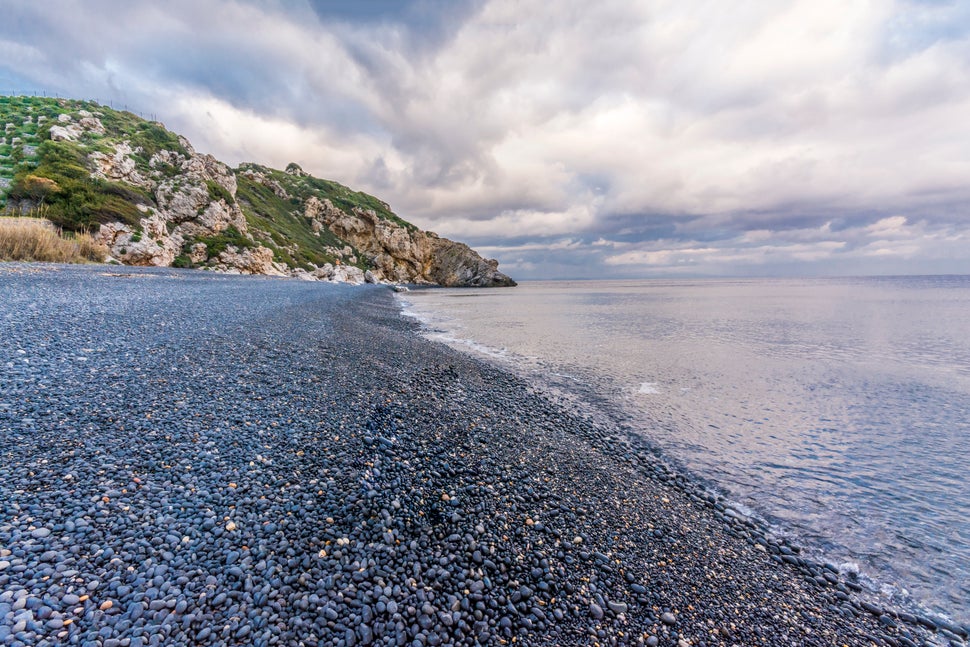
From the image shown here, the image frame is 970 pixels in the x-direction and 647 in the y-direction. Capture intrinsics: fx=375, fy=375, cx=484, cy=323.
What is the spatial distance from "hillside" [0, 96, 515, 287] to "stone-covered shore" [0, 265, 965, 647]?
123 feet

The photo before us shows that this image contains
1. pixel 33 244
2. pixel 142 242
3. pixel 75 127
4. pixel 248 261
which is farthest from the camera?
pixel 248 261

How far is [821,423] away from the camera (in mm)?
10203

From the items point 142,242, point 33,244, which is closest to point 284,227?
point 142,242

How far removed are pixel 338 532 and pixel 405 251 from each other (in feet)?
398

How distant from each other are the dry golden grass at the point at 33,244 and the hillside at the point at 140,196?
7.74 meters

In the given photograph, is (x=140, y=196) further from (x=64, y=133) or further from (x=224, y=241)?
(x=64, y=133)

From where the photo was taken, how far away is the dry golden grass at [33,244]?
2227 cm

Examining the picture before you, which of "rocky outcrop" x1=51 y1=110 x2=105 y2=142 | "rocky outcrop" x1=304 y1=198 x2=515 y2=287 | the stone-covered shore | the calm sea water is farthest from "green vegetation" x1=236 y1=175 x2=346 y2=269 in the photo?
the stone-covered shore

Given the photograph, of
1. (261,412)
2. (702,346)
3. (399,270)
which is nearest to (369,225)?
(399,270)

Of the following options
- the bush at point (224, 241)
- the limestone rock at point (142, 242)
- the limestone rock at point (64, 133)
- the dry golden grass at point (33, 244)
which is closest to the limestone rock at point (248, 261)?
the bush at point (224, 241)

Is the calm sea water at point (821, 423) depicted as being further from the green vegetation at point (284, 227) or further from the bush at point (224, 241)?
the green vegetation at point (284, 227)

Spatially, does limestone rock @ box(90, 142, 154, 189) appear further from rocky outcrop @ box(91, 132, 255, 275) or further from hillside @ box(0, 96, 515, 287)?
hillside @ box(0, 96, 515, 287)

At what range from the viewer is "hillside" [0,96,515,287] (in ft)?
108

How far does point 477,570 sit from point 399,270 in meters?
120
